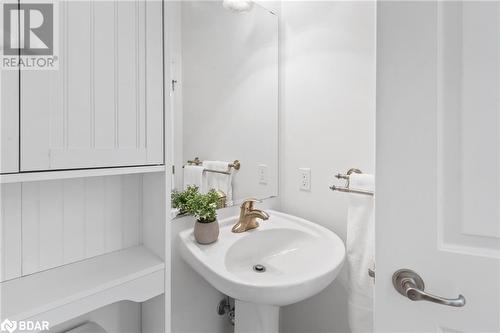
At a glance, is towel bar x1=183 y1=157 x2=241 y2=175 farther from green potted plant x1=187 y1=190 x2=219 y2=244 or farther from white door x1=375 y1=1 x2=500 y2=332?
white door x1=375 y1=1 x2=500 y2=332

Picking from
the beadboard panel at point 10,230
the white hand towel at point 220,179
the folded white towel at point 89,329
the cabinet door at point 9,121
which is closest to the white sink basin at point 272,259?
the white hand towel at point 220,179

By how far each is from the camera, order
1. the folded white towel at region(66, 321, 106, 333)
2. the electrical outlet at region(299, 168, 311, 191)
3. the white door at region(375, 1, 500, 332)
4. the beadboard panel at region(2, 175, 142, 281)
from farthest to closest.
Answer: the electrical outlet at region(299, 168, 311, 191), the folded white towel at region(66, 321, 106, 333), the beadboard panel at region(2, 175, 142, 281), the white door at region(375, 1, 500, 332)

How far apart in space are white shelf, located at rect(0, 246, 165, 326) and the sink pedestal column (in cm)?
41

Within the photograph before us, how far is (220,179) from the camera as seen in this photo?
1.38m

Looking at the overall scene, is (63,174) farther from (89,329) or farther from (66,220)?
(89,329)

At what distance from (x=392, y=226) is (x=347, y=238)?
635mm

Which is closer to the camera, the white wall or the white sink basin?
the white sink basin

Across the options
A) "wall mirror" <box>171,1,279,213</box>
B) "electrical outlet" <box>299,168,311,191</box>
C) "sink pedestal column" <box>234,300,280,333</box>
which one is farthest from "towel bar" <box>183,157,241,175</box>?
"sink pedestal column" <box>234,300,280,333</box>

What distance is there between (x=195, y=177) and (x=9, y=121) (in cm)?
71

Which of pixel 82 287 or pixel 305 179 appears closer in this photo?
pixel 82 287

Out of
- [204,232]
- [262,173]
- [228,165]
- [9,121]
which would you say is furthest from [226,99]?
[9,121]

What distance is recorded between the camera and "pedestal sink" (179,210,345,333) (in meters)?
0.89

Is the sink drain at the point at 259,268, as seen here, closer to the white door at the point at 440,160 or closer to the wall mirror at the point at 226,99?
the wall mirror at the point at 226,99

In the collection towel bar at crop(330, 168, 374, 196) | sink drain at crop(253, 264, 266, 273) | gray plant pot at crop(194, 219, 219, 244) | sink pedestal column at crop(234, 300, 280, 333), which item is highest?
towel bar at crop(330, 168, 374, 196)
